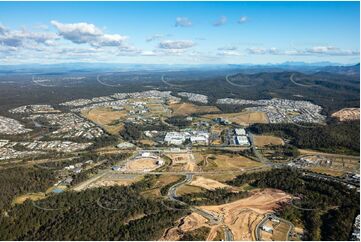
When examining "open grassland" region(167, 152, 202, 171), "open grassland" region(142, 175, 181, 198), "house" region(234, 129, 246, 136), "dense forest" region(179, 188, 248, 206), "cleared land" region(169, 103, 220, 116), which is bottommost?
"cleared land" region(169, 103, 220, 116)

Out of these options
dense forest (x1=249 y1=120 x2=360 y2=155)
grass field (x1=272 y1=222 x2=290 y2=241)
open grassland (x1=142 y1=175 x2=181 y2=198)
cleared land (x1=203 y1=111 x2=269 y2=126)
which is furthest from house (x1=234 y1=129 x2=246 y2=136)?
grass field (x1=272 y1=222 x2=290 y2=241)

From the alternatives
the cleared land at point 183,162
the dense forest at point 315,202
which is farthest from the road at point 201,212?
the dense forest at point 315,202

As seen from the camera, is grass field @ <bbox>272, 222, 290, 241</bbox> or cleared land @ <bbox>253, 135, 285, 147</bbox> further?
cleared land @ <bbox>253, 135, 285, 147</bbox>

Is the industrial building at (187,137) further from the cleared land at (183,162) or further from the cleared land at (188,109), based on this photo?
the cleared land at (188,109)

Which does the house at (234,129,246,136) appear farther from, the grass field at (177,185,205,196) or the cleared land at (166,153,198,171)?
the grass field at (177,185,205,196)

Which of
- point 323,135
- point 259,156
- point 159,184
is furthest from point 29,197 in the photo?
point 323,135
